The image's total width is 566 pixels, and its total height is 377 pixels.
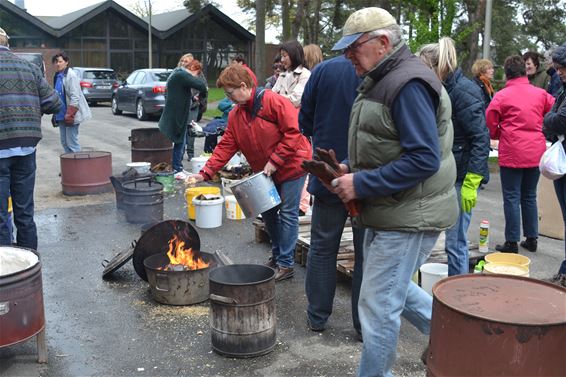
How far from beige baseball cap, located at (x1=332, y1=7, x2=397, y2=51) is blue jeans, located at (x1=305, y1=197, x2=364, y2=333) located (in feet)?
4.84

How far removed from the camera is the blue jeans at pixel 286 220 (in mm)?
5500

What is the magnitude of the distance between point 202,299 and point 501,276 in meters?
2.75

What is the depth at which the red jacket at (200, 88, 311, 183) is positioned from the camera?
5215 millimetres

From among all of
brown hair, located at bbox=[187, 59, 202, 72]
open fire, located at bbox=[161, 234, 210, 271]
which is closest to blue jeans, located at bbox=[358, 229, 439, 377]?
open fire, located at bbox=[161, 234, 210, 271]

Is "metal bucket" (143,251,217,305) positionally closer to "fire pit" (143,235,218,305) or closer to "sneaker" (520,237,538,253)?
"fire pit" (143,235,218,305)

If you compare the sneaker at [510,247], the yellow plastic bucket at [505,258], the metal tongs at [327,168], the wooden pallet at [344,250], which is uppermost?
the metal tongs at [327,168]

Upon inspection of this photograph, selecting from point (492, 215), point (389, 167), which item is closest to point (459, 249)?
point (389, 167)

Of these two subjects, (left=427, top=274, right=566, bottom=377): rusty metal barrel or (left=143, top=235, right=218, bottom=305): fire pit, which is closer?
(left=427, top=274, right=566, bottom=377): rusty metal barrel

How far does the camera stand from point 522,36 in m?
39.3

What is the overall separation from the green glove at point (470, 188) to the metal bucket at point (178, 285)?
2.10 m

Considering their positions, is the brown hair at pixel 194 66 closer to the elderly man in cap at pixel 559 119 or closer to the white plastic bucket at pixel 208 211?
the white plastic bucket at pixel 208 211

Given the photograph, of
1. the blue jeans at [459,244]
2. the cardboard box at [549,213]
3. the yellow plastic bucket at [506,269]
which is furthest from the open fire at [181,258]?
the cardboard box at [549,213]

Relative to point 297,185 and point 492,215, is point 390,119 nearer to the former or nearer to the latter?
point 297,185

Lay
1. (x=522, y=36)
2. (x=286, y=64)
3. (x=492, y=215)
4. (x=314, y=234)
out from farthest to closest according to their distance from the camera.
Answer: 1. (x=522, y=36)
2. (x=492, y=215)
3. (x=286, y=64)
4. (x=314, y=234)
